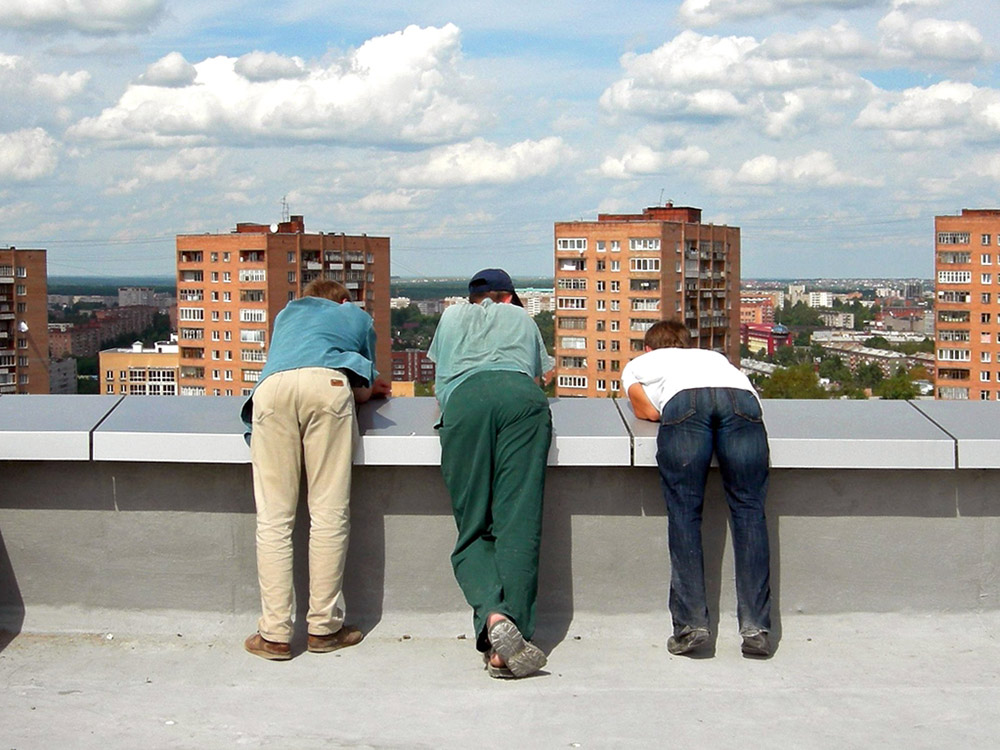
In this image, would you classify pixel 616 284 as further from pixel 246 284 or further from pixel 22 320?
pixel 22 320

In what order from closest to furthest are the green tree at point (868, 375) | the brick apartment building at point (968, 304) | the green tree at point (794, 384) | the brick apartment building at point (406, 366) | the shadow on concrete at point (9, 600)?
the shadow on concrete at point (9, 600), the brick apartment building at point (406, 366), the green tree at point (794, 384), the brick apartment building at point (968, 304), the green tree at point (868, 375)

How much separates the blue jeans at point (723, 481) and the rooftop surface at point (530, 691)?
0.67 feet

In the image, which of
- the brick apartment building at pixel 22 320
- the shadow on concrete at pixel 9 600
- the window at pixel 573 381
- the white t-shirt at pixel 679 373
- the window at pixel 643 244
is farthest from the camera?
the window at pixel 573 381

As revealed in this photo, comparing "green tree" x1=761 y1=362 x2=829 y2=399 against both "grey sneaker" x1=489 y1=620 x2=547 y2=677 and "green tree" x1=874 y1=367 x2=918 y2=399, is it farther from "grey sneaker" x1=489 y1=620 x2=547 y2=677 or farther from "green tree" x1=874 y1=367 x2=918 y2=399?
"grey sneaker" x1=489 y1=620 x2=547 y2=677

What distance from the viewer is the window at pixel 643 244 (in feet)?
268

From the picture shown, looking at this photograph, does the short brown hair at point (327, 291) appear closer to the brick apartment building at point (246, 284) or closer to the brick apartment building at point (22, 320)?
the brick apartment building at point (246, 284)

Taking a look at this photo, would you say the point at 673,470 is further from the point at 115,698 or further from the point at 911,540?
the point at 115,698

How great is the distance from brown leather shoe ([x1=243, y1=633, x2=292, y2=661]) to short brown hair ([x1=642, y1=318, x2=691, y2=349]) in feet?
5.79

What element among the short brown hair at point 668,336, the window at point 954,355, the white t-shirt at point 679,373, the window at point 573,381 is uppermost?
the short brown hair at point 668,336

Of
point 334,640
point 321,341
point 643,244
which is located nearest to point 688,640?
point 334,640

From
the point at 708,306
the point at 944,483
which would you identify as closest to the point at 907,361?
the point at 708,306

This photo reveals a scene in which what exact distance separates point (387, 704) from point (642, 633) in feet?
3.78

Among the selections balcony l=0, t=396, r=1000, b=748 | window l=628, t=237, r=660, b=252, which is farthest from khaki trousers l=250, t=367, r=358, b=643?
window l=628, t=237, r=660, b=252

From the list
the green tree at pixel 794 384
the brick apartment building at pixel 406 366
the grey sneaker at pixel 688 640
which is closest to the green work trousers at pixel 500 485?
the grey sneaker at pixel 688 640
